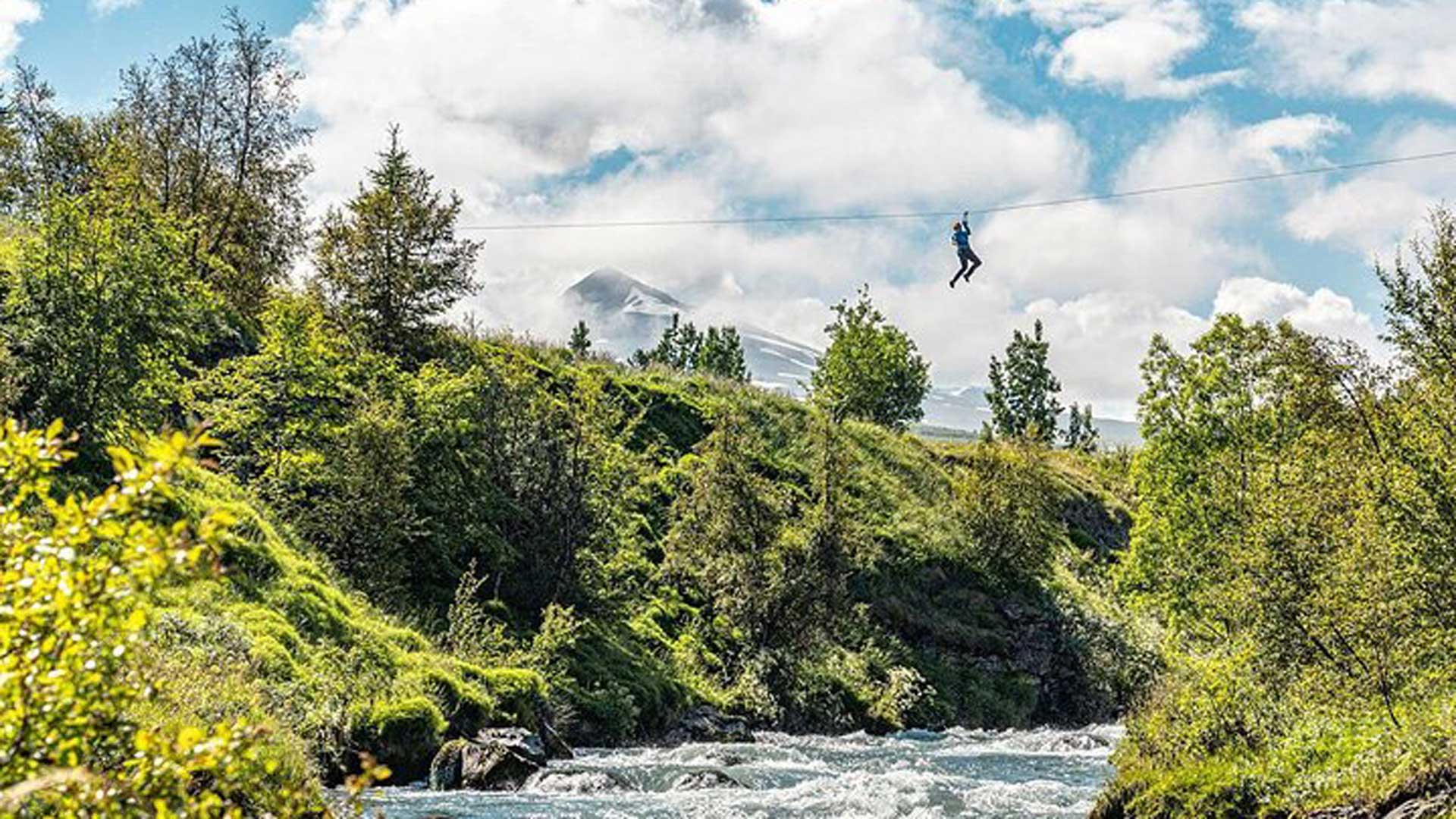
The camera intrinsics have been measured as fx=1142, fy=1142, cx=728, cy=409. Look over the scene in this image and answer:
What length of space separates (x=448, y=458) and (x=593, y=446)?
15.0 feet

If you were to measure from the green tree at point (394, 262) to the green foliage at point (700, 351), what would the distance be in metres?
71.8

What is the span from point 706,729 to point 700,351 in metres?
106

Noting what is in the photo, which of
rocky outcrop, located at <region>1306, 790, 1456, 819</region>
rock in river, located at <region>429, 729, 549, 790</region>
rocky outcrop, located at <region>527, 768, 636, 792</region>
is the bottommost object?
rocky outcrop, located at <region>527, 768, 636, 792</region>

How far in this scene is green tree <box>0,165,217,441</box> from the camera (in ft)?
77.0

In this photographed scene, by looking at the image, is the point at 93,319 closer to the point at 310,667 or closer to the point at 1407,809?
the point at 310,667

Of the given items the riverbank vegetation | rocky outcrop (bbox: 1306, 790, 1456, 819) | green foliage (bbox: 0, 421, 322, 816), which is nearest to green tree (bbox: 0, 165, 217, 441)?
the riverbank vegetation

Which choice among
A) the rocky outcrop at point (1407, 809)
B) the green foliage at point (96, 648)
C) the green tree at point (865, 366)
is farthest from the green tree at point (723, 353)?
the green foliage at point (96, 648)

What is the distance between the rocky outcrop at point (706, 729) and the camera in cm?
3216

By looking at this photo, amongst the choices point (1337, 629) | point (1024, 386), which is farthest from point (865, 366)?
point (1337, 629)

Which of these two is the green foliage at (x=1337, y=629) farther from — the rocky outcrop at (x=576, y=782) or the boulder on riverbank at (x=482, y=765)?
the boulder on riverbank at (x=482, y=765)

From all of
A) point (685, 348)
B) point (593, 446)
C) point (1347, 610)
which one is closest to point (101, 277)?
point (593, 446)

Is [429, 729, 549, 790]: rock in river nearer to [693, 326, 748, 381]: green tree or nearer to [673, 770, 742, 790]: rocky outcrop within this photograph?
[673, 770, 742, 790]: rocky outcrop

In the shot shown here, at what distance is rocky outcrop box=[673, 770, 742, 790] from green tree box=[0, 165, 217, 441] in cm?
1391

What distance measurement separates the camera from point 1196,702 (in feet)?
62.8
